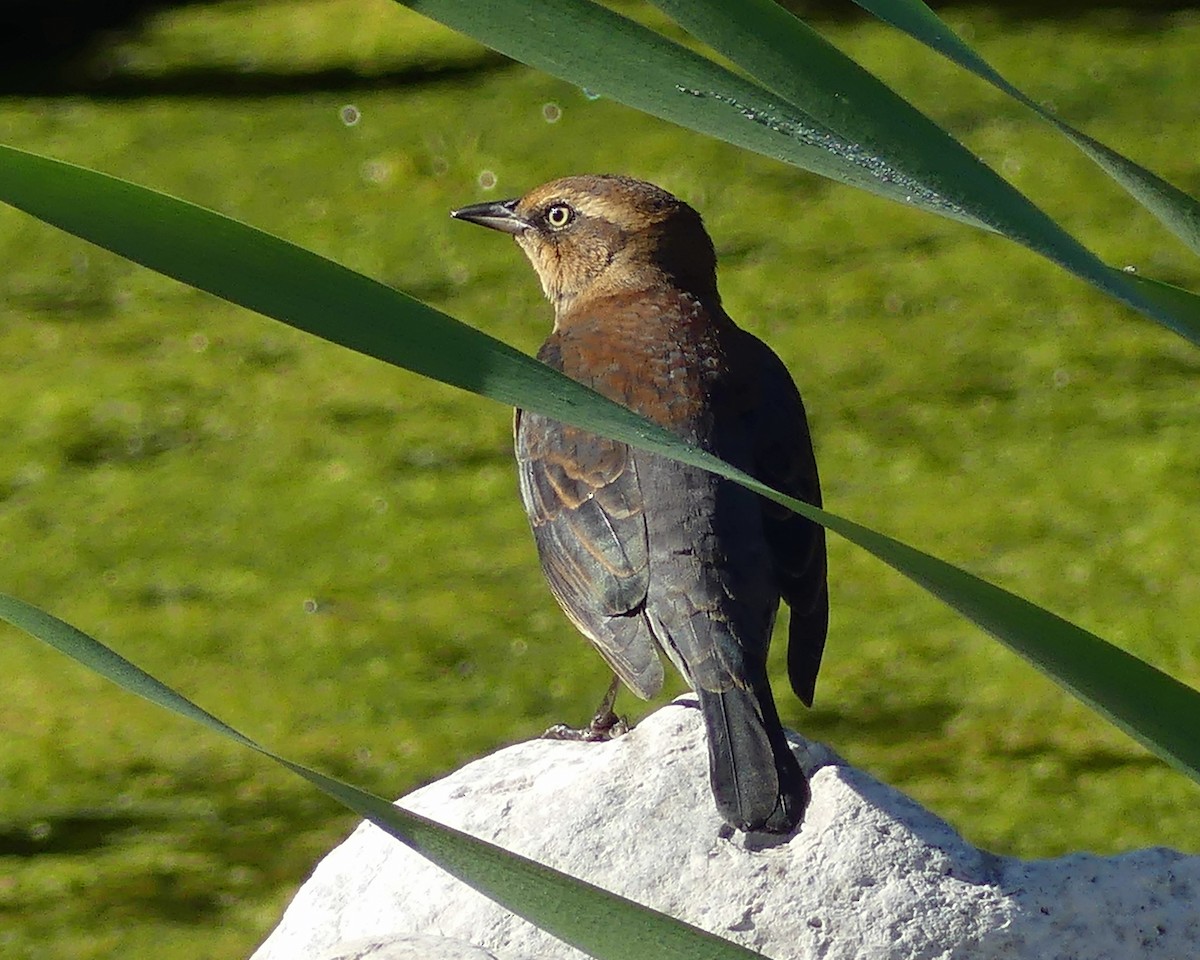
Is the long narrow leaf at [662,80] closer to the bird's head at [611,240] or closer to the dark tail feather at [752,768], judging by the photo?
the dark tail feather at [752,768]

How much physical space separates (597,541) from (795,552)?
200mm

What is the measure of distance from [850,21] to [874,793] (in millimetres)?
4572

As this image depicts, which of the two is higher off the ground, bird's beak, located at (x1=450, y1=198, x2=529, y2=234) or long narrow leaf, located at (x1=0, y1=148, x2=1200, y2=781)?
long narrow leaf, located at (x1=0, y1=148, x2=1200, y2=781)

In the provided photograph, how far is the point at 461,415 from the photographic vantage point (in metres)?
4.32

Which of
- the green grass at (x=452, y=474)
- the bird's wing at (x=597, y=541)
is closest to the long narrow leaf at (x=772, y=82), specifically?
the bird's wing at (x=597, y=541)

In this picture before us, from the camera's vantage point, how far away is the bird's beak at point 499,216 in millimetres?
2660

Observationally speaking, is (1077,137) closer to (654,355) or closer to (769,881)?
(769,881)

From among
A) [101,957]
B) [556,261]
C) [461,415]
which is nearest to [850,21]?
[461,415]

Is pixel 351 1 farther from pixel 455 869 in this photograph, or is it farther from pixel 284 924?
pixel 455 869

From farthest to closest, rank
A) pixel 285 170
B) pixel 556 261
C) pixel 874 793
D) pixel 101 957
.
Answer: pixel 285 170, pixel 101 957, pixel 556 261, pixel 874 793

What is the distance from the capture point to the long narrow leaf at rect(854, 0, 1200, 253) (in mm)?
1011

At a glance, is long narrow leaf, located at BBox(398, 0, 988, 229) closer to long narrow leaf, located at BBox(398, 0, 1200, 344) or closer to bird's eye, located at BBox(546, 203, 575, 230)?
long narrow leaf, located at BBox(398, 0, 1200, 344)

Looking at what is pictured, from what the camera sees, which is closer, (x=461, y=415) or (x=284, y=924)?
(x=284, y=924)

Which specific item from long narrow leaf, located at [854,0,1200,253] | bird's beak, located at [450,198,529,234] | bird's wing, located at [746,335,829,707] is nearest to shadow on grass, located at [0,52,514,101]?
bird's beak, located at [450,198,529,234]
